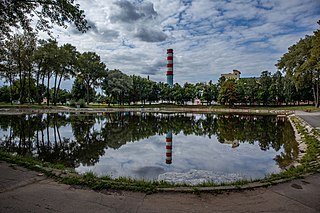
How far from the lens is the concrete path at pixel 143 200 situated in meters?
3.58

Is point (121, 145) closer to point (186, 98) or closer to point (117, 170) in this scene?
point (117, 170)

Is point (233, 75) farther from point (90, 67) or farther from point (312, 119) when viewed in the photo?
point (312, 119)

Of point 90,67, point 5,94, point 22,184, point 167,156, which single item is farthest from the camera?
point 5,94

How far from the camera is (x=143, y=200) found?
394 cm

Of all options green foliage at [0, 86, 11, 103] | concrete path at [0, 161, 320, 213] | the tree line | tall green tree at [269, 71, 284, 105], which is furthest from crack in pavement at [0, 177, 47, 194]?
green foliage at [0, 86, 11, 103]

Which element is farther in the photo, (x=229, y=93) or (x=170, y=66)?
(x=170, y=66)

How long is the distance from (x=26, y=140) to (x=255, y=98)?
51.5 meters

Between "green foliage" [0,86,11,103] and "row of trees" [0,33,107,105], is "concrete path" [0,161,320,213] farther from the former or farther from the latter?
A: "green foliage" [0,86,11,103]

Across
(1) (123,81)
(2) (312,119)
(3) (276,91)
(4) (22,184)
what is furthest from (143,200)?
(3) (276,91)

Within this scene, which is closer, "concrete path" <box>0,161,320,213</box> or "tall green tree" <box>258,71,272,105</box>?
"concrete path" <box>0,161,320,213</box>

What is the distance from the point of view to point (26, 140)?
37.7 feet

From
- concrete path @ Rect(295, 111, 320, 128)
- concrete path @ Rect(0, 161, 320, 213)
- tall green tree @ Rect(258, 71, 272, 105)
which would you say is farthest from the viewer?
tall green tree @ Rect(258, 71, 272, 105)

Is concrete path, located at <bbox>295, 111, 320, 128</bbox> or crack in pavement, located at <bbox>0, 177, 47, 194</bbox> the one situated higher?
Result: concrete path, located at <bbox>295, 111, 320, 128</bbox>

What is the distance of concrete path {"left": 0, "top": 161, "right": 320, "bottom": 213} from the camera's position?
358 cm
